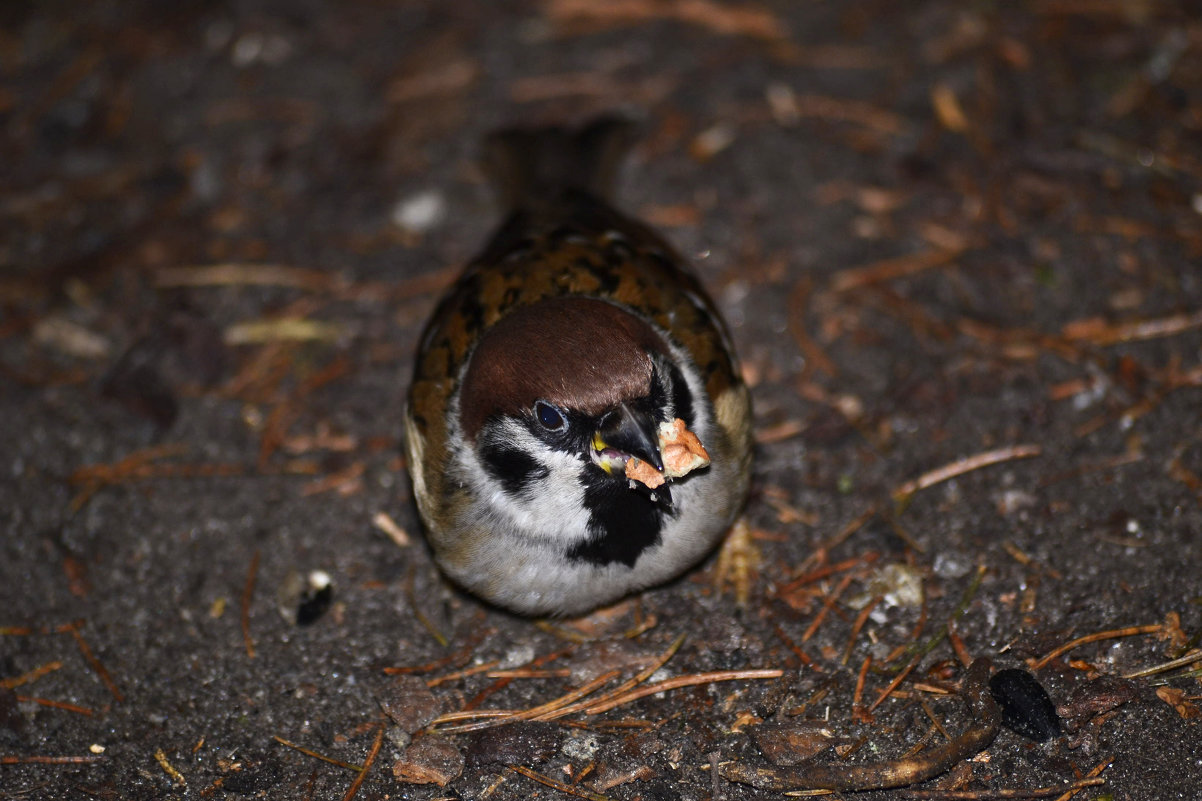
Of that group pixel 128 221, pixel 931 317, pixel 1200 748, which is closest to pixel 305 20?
pixel 128 221

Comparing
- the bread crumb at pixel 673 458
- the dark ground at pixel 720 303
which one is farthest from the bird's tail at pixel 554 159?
the bread crumb at pixel 673 458

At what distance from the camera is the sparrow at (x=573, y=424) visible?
9.61ft

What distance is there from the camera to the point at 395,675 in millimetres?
3477

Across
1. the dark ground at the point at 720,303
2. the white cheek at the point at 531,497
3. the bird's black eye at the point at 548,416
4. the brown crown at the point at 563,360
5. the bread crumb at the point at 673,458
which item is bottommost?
the dark ground at the point at 720,303

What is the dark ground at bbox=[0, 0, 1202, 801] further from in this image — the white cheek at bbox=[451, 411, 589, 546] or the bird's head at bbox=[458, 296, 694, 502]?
the bird's head at bbox=[458, 296, 694, 502]

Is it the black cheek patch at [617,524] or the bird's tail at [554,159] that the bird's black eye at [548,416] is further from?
the bird's tail at [554,159]

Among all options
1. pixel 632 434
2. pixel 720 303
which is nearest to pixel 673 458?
pixel 632 434

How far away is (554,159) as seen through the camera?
4.67 metres

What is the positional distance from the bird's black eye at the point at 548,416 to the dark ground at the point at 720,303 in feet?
3.14

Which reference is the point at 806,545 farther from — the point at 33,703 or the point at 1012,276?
the point at 33,703

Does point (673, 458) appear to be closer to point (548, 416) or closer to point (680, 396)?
point (680, 396)

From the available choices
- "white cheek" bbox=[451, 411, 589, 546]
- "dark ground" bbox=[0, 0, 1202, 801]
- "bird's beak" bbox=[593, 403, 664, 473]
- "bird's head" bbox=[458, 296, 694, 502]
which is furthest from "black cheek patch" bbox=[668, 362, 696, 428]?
"dark ground" bbox=[0, 0, 1202, 801]

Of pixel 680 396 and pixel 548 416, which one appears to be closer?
pixel 548 416

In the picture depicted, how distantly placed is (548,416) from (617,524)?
0.43 meters
